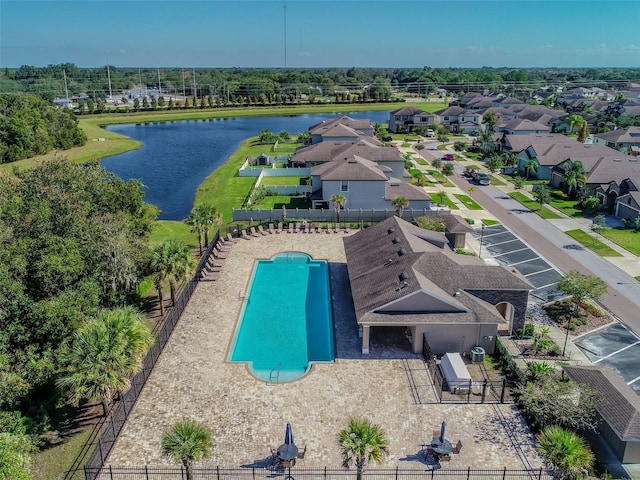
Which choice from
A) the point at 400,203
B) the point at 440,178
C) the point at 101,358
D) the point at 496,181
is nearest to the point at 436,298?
the point at 101,358

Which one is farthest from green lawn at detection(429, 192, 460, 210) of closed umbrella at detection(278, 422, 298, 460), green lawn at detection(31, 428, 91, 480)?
green lawn at detection(31, 428, 91, 480)

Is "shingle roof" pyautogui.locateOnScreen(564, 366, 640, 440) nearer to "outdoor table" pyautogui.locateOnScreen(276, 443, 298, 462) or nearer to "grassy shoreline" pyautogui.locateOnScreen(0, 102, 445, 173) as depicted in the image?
"outdoor table" pyautogui.locateOnScreen(276, 443, 298, 462)

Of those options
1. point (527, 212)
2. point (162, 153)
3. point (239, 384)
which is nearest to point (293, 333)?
point (239, 384)

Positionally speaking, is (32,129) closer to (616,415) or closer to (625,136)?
(616,415)

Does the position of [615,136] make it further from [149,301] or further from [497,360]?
[149,301]

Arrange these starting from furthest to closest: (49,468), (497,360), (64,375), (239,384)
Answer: (497,360) → (239,384) → (64,375) → (49,468)

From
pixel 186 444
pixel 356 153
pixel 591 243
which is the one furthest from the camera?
pixel 356 153
